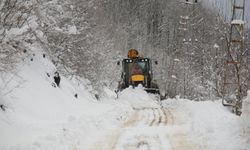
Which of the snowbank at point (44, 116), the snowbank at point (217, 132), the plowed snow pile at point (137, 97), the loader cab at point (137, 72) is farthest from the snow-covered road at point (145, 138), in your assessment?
the loader cab at point (137, 72)

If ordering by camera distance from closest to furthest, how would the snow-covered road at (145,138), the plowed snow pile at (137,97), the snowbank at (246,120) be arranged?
the snowbank at (246,120)
the snow-covered road at (145,138)
the plowed snow pile at (137,97)

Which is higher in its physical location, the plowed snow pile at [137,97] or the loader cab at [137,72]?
the loader cab at [137,72]

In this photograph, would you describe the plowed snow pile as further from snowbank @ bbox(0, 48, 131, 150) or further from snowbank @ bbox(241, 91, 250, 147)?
snowbank @ bbox(241, 91, 250, 147)

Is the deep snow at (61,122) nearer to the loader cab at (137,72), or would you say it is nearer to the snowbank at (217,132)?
the snowbank at (217,132)

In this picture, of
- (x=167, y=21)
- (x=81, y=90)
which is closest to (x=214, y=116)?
(x=81, y=90)

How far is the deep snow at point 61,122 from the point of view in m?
12.1

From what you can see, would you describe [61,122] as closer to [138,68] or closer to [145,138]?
[145,138]

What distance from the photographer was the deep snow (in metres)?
12.1

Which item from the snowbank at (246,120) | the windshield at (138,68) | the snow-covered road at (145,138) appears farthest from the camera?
the windshield at (138,68)

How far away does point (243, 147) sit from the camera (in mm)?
11438

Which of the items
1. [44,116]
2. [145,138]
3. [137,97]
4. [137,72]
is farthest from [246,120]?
[137,72]

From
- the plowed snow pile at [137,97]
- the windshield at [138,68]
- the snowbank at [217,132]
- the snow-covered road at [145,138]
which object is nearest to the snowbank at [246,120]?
the snowbank at [217,132]

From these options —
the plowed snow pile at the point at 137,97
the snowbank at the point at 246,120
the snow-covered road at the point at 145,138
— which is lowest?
the plowed snow pile at the point at 137,97

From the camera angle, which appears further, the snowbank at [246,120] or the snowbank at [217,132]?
the snowbank at [217,132]
